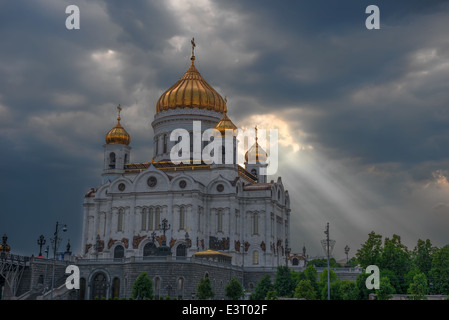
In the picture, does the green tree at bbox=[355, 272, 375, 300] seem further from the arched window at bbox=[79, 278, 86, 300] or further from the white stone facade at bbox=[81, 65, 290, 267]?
the arched window at bbox=[79, 278, 86, 300]

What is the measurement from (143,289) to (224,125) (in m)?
29.4

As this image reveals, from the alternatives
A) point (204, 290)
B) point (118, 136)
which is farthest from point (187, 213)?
point (204, 290)

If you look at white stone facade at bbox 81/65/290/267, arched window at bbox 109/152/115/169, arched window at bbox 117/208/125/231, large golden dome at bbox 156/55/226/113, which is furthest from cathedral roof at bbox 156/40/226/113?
arched window at bbox 117/208/125/231

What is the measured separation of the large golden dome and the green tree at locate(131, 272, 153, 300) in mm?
33815

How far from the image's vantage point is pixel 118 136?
76.4 metres

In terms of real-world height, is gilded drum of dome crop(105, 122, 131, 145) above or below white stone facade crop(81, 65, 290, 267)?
above

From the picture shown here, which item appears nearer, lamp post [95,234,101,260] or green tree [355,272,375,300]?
green tree [355,272,375,300]

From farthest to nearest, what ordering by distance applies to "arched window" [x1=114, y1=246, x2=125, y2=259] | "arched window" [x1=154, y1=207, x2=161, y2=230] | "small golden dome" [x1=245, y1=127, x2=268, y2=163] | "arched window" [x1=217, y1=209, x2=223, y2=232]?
1. "small golden dome" [x1=245, y1=127, x2=268, y2=163]
2. "arched window" [x1=114, y1=246, x2=125, y2=259]
3. "arched window" [x1=217, y1=209, x2=223, y2=232]
4. "arched window" [x1=154, y1=207, x2=161, y2=230]

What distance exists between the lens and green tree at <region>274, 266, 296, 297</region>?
53344 millimetres

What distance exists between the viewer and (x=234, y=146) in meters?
71.9

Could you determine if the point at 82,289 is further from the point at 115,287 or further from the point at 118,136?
the point at 118,136

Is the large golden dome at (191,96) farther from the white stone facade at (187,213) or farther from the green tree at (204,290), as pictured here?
the green tree at (204,290)

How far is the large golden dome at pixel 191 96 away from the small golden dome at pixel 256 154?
25.2ft
